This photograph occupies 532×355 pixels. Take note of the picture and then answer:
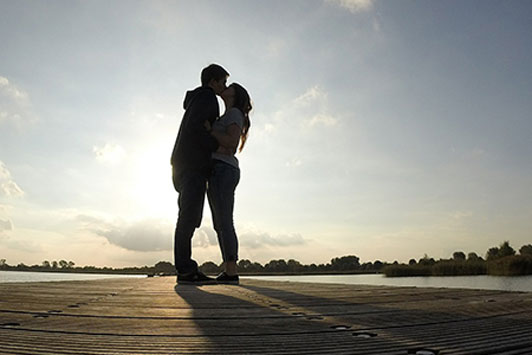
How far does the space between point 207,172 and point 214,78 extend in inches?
44.0

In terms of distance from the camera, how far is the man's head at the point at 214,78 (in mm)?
4660

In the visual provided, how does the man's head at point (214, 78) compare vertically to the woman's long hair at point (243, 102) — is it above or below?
above

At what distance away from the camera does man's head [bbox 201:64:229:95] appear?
4.66 metres

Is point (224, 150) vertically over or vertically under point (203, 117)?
under

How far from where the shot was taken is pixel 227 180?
14.6 feet

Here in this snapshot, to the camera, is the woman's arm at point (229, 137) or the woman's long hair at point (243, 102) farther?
the woman's long hair at point (243, 102)

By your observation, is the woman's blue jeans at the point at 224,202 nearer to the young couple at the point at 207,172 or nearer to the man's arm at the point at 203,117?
the young couple at the point at 207,172

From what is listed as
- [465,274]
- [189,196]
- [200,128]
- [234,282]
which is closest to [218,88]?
[200,128]

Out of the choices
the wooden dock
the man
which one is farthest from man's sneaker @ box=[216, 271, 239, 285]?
the wooden dock

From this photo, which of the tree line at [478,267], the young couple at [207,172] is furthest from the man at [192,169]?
the tree line at [478,267]

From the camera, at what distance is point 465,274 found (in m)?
32.4

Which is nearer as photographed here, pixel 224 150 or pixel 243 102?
pixel 224 150

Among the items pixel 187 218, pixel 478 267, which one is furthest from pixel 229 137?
pixel 478 267

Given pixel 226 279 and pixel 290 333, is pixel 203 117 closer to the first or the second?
pixel 226 279
